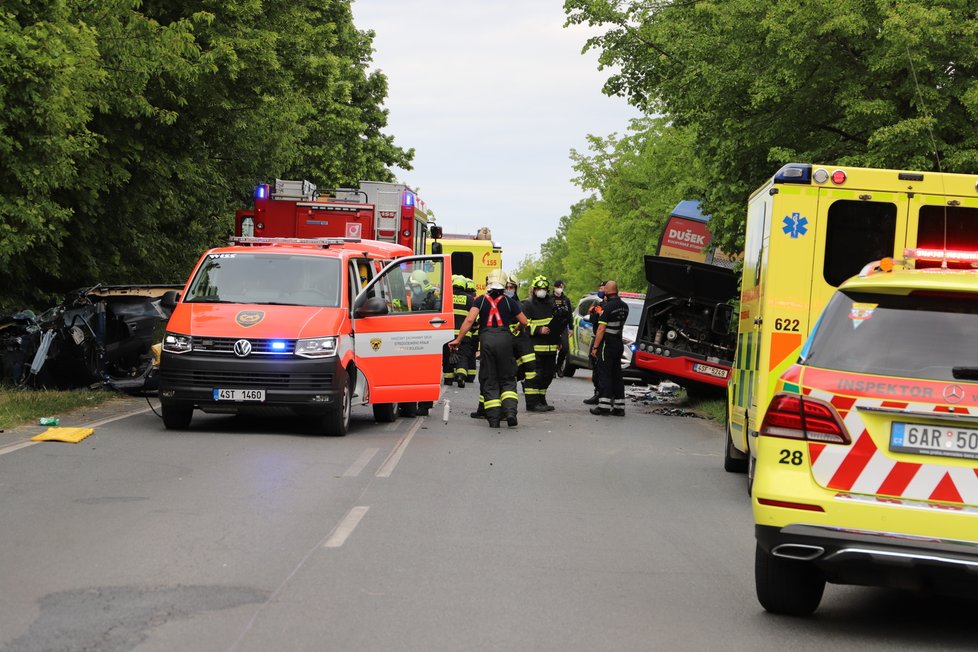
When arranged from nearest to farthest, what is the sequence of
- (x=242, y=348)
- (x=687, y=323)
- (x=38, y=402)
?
(x=242, y=348), (x=38, y=402), (x=687, y=323)

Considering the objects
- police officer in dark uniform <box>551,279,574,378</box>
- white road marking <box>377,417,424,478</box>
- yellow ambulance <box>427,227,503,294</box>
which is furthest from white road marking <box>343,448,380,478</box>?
yellow ambulance <box>427,227,503,294</box>

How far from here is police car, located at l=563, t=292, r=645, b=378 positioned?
92.3 ft

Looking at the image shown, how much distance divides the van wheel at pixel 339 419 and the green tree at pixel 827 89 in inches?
259

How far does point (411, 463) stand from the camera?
12.6 m

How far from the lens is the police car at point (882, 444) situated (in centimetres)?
611

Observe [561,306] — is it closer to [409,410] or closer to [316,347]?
[409,410]

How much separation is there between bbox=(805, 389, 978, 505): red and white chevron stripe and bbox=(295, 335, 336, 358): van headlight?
8.63 m

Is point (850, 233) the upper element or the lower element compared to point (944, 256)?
upper

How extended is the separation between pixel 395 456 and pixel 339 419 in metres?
1.61

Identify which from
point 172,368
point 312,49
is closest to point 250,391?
point 172,368

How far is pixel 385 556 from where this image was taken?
805cm

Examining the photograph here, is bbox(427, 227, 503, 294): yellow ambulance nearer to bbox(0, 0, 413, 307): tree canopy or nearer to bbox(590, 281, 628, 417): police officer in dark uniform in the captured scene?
bbox(0, 0, 413, 307): tree canopy

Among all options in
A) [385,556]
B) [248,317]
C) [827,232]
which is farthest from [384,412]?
[385,556]

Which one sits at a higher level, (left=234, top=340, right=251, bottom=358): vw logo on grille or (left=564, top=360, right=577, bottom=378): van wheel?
(left=234, top=340, right=251, bottom=358): vw logo on grille
